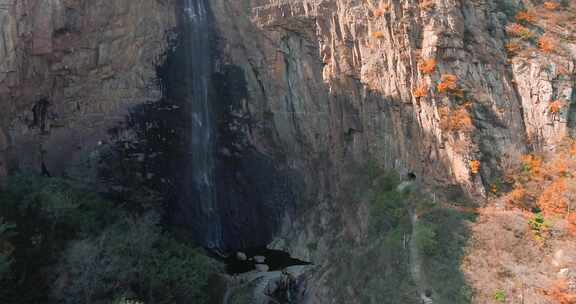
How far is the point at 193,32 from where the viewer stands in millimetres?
24250

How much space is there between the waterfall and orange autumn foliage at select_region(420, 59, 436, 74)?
11.6m

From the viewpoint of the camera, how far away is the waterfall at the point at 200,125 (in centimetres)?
2420

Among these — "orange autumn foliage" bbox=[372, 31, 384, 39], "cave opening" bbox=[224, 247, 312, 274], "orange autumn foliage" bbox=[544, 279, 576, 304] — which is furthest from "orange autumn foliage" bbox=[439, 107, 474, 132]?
"cave opening" bbox=[224, 247, 312, 274]

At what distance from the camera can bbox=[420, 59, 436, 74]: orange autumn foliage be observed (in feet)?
65.9

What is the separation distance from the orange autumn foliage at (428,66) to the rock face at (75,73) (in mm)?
13514

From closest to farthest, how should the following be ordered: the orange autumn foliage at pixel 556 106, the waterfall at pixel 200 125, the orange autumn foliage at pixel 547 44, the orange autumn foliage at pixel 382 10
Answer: the orange autumn foliage at pixel 556 106 < the orange autumn foliage at pixel 547 44 < the orange autumn foliage at pixel 382 10 < the waterfall at pixel 200 125

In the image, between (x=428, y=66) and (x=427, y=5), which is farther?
(x=427, y=5)

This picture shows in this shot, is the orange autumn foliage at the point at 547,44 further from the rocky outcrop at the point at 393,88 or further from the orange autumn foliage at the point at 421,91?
the orange autumn foliage at the point at 421,91

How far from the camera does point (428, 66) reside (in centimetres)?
2014

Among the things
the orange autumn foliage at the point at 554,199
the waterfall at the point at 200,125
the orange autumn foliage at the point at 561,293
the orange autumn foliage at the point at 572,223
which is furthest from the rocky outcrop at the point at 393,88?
the orange autumn foliage at the point at 561,293

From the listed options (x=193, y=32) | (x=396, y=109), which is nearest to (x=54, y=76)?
(x=193, y=32)

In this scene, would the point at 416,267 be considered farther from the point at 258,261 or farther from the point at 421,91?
the point at 258,261

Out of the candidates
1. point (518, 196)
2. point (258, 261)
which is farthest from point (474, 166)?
point (258, 261)

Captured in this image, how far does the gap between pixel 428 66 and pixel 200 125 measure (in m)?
12.7
